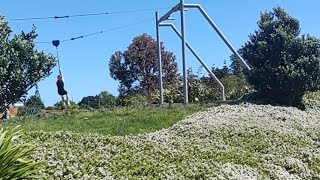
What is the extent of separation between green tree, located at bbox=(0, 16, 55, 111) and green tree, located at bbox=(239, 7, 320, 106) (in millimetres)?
6350

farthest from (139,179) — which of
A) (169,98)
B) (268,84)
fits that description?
(169,98)

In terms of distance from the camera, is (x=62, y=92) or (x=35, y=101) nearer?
(x=62, y=92)

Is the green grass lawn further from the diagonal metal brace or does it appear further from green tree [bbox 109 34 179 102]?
green tree [bbox 109 34 179 102]

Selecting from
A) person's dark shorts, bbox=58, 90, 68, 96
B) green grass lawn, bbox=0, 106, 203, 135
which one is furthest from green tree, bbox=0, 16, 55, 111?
person's dark shorts, bbox=58, 90, 68, 96

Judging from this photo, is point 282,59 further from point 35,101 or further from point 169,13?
point 35,101

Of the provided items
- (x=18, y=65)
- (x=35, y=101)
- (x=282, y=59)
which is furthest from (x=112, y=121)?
(x=35, y=101)

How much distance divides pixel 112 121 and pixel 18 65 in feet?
8.01

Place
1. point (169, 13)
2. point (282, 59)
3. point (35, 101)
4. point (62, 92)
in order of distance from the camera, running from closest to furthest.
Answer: point (282, 59) < point (62, 92) < point (169, 13) < point (35, 101)

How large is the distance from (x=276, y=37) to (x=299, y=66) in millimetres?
1098

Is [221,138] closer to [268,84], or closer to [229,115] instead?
[229,115]

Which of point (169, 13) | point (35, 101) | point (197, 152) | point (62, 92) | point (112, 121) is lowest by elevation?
point (197, 152)

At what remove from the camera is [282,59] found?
1523cm

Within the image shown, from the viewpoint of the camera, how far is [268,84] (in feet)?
50.2

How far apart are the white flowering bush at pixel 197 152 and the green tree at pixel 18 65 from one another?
112 inches
